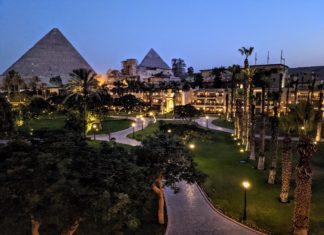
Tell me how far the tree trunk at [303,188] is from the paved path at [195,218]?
7.73ft

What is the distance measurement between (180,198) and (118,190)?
408 inches

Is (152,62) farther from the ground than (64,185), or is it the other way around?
(152,62)

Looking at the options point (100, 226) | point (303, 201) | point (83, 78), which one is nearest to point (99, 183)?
point (100, 226)

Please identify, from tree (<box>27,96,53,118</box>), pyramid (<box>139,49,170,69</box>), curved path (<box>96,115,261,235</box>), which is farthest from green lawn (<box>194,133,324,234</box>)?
pyramid (<box>139,49,170,69</box>)

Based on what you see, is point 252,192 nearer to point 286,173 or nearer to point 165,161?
point 286,173

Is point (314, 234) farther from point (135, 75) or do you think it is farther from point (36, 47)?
point (36, 47)

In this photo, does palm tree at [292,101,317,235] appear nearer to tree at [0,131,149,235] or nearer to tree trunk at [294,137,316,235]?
tree trunk at [294,137,316,235]

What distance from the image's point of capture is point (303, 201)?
1449 centimetres

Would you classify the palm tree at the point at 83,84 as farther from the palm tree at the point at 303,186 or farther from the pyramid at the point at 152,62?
the pyramid at the point at 152,62

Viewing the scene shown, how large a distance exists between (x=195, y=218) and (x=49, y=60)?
5791 inches

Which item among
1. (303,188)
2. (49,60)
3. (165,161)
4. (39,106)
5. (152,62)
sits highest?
(152,62)

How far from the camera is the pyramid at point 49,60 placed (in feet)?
465

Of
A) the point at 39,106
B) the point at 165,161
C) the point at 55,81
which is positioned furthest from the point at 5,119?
the point at 55,81

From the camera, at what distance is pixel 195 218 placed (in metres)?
16.7
